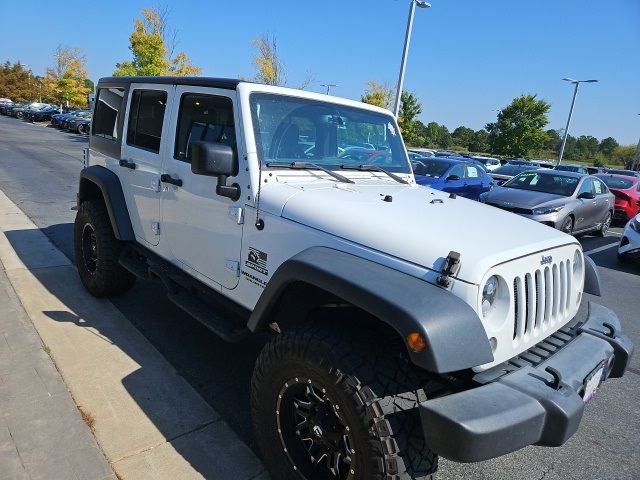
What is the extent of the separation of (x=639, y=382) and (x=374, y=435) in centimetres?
307

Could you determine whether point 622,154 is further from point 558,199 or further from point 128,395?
point 128,395

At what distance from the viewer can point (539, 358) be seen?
2.08 meters

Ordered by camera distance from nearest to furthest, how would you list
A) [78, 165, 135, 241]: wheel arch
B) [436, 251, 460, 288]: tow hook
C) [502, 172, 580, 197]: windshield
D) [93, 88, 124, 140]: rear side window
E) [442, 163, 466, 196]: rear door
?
[436, 251, 460, 288]: tow hook, [78, 165, 135, 241]: wheel arch, [93, 88, 124, 140]: rear side window, [502, 172, 580, 197]: windshield, [442, 163, 466, 196]: rear door

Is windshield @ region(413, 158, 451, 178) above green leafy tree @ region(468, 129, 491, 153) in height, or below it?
below

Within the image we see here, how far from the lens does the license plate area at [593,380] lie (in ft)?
6.71

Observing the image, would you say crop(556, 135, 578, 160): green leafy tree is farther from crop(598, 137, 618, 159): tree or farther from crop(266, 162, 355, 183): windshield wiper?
crop(266, 162, 355, 183): windshield wiper

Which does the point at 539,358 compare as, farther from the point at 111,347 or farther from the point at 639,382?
the point at 111,347

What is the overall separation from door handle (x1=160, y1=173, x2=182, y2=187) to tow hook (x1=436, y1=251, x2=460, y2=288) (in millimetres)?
1952

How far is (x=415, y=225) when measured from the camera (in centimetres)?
216

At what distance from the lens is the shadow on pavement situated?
277 centimetres

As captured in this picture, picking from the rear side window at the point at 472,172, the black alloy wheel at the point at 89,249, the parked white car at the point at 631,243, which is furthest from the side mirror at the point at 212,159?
the rear side window at the point at 472,172

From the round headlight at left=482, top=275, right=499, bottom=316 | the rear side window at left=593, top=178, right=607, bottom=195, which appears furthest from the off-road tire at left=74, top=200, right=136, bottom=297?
the rear side window at left=593, top=178, right=607, bottom=195

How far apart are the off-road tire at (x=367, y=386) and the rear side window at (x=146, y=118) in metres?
2.09

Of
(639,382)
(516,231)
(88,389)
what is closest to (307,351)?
(516,231)
